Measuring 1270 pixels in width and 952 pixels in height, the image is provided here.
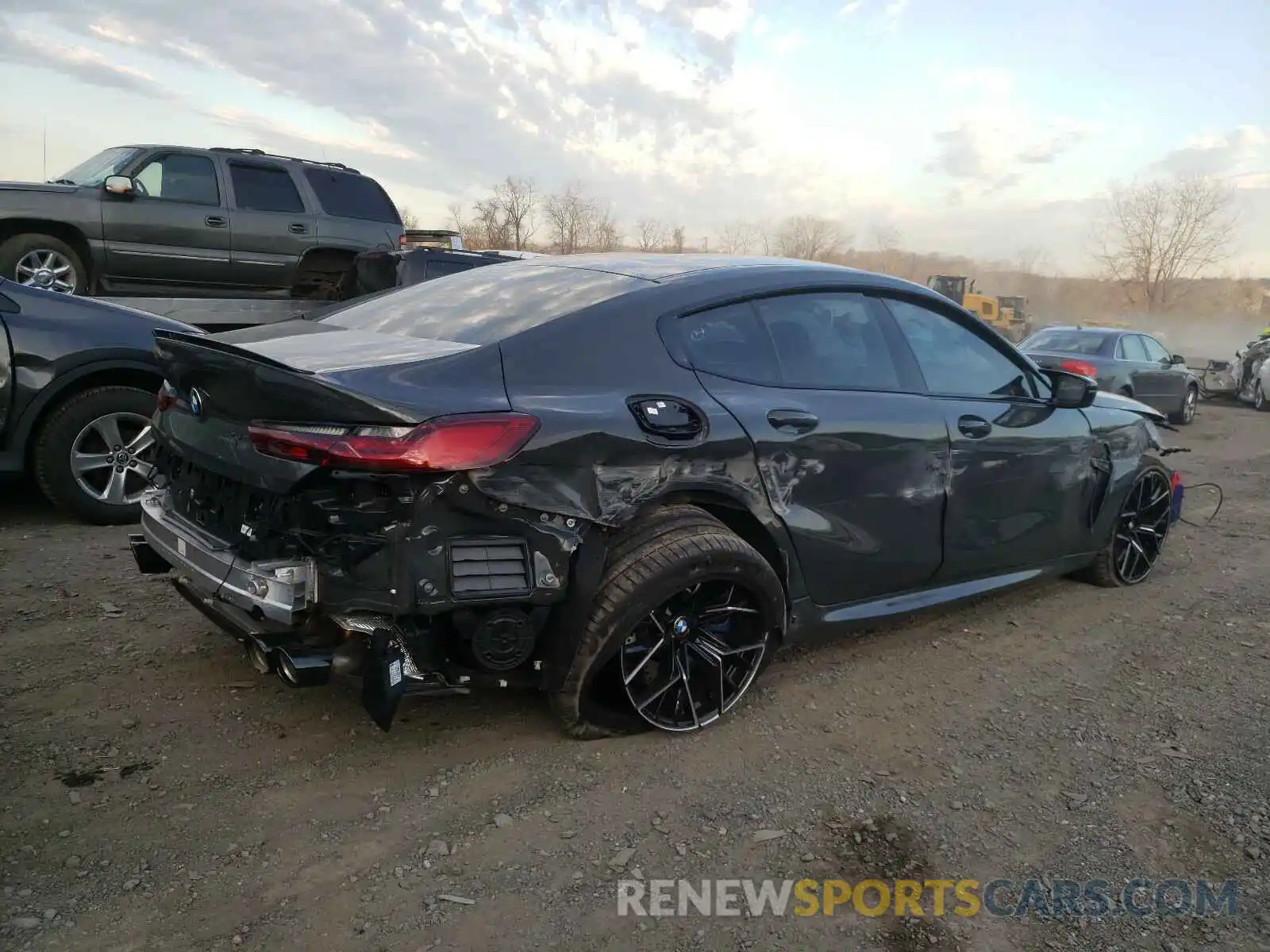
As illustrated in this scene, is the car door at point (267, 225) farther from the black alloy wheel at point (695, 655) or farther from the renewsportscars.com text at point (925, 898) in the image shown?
the renewsportscars.com text at point (925, 898)

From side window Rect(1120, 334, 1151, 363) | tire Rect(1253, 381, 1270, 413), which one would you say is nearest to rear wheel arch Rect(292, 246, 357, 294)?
side window Rect(1120, 334, 1151, 363)

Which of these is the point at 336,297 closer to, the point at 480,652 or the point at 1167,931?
the point at 480,652

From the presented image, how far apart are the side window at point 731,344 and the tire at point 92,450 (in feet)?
10.6

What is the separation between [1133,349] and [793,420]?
12.5 meters

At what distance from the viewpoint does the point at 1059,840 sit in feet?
8.75

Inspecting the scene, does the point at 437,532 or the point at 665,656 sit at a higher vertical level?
the point at 437,532

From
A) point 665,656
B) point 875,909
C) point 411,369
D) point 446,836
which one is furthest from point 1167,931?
point 411,369

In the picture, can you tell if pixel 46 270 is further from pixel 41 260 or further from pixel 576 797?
pixel 576 797

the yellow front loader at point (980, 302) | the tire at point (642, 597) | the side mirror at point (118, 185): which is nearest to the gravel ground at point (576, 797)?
the tire at point (642, 597)

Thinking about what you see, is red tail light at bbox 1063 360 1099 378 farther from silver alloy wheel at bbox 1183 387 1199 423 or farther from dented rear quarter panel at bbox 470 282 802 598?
dented rear quarter panel at bbox 470 282 802 598

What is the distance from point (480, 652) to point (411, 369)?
838 millimetres

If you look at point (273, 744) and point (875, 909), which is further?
point (273, 744)

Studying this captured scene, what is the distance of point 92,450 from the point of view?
504cm

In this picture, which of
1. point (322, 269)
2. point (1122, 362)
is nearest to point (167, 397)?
point (322, 269)
